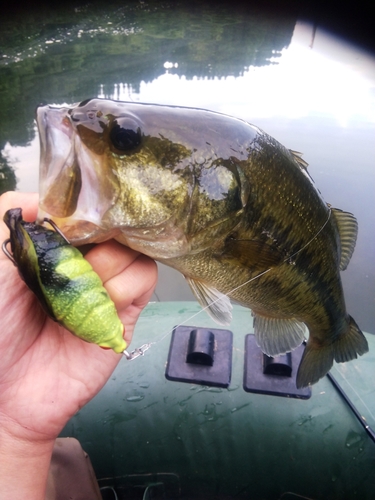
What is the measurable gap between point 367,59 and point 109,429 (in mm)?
13204

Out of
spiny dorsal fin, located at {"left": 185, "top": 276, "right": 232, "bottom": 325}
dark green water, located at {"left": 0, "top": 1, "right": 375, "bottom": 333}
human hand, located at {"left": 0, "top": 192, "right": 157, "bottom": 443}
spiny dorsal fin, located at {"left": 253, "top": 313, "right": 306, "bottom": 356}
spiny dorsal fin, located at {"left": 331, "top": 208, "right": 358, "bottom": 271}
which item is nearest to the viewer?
human hand, located at {"left": 0, "top": 192, "right": 157, "bottom": 443}

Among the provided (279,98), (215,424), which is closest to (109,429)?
(215,424)

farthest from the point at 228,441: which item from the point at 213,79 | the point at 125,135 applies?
the point at 213,79

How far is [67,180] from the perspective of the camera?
0.89 meters

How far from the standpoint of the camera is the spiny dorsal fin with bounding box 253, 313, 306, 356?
1.67m

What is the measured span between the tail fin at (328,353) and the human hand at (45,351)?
34.5 inches

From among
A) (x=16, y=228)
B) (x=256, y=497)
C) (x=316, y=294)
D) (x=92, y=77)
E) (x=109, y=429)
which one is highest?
(x=16, y=228)

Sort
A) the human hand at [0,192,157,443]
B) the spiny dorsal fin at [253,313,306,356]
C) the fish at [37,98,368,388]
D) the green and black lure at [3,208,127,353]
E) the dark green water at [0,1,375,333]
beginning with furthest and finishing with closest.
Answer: the dark green water at [0,1,375,333] < the spiny dorsal fin at [253,313,306,356] < the human hand at [0,192,157,443] < the fish at [37,98,368,388] < the green and black lure at [3,208,127,353]

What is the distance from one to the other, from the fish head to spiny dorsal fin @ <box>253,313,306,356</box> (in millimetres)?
697

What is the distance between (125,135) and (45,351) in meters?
0.80

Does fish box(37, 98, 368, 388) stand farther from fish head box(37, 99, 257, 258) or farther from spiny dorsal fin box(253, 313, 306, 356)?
spiny dorsal fin box(253, 313, 306, 356)

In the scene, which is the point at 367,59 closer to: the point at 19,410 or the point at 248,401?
the point at 248,401

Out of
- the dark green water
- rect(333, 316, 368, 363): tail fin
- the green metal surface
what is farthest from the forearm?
rect(333, 316, 368, 363): tail fin

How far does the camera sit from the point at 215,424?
185 cm
